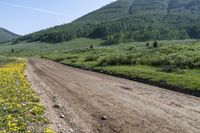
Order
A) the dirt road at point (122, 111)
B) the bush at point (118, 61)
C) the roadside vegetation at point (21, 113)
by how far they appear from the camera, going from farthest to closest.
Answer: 1. the bush at point (118, 61)
2. the dirt road at point (122, 111)
3. the roadside vegetation at point (21, 113)

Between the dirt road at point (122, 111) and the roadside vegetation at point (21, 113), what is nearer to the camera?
the roadside vegetation at point (21, 113)

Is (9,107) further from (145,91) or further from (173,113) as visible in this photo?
(145,91)

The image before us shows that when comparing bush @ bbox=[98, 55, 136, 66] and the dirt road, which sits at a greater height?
the dirt road

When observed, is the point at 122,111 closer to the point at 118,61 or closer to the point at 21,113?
the point at 21,113

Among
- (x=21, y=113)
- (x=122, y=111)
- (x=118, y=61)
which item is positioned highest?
(x=21, y=113)

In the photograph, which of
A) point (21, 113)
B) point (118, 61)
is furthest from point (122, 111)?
point (118, 61)

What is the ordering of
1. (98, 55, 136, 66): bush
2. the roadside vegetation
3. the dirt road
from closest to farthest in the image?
the roadside vegetation
the dirt road
(98, 55, 136, 66): bush

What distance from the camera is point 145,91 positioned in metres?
17.4

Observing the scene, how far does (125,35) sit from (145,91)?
170 meters

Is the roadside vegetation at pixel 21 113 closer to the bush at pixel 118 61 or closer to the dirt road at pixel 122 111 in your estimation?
the dirt road at pixel 122 111

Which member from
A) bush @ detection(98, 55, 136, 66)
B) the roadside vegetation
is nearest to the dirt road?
the roadside vegetation

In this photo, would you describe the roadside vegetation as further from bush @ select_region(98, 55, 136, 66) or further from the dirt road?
bush @ select_region(98, 55, 136, 66)

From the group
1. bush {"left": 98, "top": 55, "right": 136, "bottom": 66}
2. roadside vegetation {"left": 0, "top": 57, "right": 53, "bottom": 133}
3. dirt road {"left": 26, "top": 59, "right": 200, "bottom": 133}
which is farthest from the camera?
bush {"left": 98, "top": 55, "right": 136, "bottom": 66}

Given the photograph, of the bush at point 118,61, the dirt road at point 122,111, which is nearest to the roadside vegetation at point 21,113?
the dirt road at point 122,111
